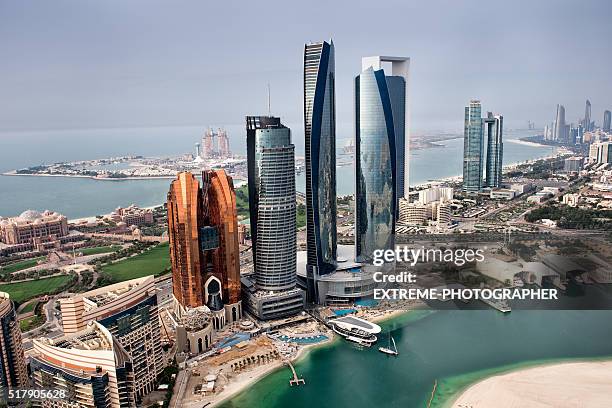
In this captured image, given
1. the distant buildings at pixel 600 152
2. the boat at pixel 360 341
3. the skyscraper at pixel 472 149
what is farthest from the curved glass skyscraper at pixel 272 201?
the distant buildings at pixel 600 152

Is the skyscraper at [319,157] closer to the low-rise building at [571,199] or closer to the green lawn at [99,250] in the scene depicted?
the green lawn at [99,250]

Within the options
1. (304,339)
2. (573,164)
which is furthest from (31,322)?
(573,164)

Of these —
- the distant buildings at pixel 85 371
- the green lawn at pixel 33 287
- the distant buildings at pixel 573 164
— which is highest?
the distant buildings at pixel 573 164

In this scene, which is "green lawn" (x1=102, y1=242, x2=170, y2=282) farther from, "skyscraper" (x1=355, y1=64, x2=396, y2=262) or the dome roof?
"skyscraper" (x1=355, y1=64, x2=396, y2=262)

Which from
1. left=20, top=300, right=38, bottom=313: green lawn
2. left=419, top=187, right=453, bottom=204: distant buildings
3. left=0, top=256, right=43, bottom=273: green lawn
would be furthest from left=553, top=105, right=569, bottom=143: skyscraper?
left=0, top=256, right=43, bottom=273: green lawn

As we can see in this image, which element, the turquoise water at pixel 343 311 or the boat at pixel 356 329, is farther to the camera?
the turquoise water at pixel 343 311

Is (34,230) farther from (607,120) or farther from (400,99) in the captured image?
(607,120)
